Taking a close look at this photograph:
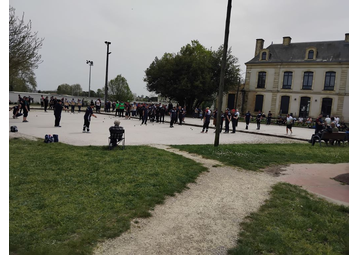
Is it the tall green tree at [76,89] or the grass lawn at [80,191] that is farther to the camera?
the tall green tree at [76,89]

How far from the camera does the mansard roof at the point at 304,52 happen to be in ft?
136

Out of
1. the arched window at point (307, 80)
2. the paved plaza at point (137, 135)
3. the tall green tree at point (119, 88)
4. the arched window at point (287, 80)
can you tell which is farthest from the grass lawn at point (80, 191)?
the tall green tree at point (119, 88)

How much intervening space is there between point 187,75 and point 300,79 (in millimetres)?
18578

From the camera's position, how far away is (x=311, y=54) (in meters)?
43.6

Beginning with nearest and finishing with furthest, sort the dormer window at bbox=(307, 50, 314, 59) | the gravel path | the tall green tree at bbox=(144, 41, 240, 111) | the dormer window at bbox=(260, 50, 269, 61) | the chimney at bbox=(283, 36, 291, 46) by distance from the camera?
the gravel path, the tall green tree at bbox=(144, 41, 240, 111), the dormer window at bbox=(307, 50, 314, 59), the dormer window at bbox=(260, 50, 269, 61), the chimney at bbox=(283, 36, 291, 46)

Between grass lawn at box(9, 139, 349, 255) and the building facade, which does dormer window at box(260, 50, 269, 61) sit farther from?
grass lawn at box(9, 139, 349, 255)

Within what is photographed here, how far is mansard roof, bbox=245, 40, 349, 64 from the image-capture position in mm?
41594

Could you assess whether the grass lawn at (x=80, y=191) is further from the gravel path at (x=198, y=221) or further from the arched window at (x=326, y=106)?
the arched window at (x=326, y=106)

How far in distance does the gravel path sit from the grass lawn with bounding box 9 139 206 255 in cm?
23

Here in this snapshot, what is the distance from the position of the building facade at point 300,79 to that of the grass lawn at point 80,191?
39.6 m

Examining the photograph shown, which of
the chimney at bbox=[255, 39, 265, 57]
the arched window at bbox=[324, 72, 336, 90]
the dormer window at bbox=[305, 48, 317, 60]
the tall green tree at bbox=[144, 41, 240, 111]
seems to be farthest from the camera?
the chimney at bbox=[255, 39, 265, 57]

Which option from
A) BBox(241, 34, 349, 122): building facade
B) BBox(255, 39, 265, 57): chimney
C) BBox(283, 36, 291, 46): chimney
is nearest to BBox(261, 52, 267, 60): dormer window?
BBox(241, 34, 349, 122): building facade

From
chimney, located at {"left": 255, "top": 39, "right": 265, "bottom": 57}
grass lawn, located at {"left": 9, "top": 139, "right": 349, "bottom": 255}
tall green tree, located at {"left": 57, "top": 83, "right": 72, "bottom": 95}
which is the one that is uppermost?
chimney, located at {"left": 255, "top": 39, "right": 265, "bottom": 57}

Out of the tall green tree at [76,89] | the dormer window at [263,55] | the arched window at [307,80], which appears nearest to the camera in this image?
the arched window at [307,80]
